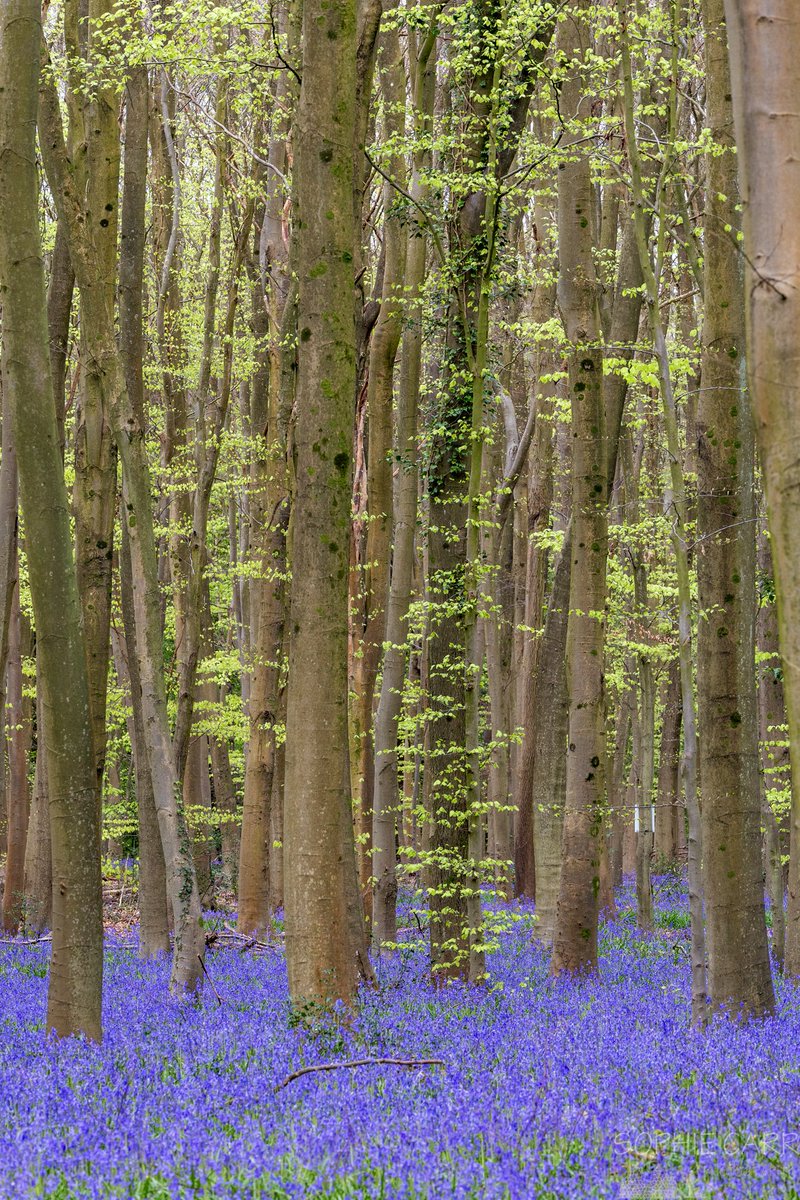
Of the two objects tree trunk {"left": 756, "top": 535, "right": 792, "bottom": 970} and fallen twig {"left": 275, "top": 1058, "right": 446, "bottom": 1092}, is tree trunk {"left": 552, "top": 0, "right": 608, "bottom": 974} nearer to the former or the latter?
tree trunk {"left": 756, "top": 535, "right": 792, "bottom": 970}

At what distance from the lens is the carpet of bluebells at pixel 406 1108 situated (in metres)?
4.02

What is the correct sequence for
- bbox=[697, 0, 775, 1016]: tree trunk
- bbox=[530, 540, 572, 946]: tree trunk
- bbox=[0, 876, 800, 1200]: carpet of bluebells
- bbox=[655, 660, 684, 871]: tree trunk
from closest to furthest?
bbox=[0, 876, 800, 1200]: carpet of bluebells, bbox=[697, 0, 775, 1016]: tree trunk, bbox=[530, 540, 572, 946]: tree trunk, bbox=[655, 660, 684, 871]: tree trunk

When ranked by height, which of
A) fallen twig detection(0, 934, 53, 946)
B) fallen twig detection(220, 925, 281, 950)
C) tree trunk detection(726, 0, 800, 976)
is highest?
tree trunk detection(726, 0, 800, 976)

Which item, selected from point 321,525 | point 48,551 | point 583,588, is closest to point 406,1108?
point 321,525

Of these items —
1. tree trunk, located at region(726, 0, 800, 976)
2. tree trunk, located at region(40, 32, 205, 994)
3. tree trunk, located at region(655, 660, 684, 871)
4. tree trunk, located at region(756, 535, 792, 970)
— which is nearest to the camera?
tree trunk, located at region(726, 0, 800, 976)

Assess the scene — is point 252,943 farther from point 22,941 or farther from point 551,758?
point 551,758

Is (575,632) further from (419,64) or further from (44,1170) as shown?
(44,1170)

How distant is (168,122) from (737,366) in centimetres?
1301

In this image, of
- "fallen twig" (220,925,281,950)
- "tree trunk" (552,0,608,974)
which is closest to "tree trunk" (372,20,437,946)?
"fallen twig" (220,925,281,950)

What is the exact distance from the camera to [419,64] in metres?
13.4

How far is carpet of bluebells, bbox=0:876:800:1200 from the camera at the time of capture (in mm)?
4023

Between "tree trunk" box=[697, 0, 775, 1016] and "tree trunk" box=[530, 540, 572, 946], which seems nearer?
"tree trunk" box=[697, 0, 775, 1016]

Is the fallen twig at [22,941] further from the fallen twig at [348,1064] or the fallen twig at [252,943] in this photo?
the fallen twig at [348,1064]

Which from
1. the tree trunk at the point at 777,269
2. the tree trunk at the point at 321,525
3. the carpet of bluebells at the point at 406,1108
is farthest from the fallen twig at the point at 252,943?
the tree trunk at the point at 777,269
